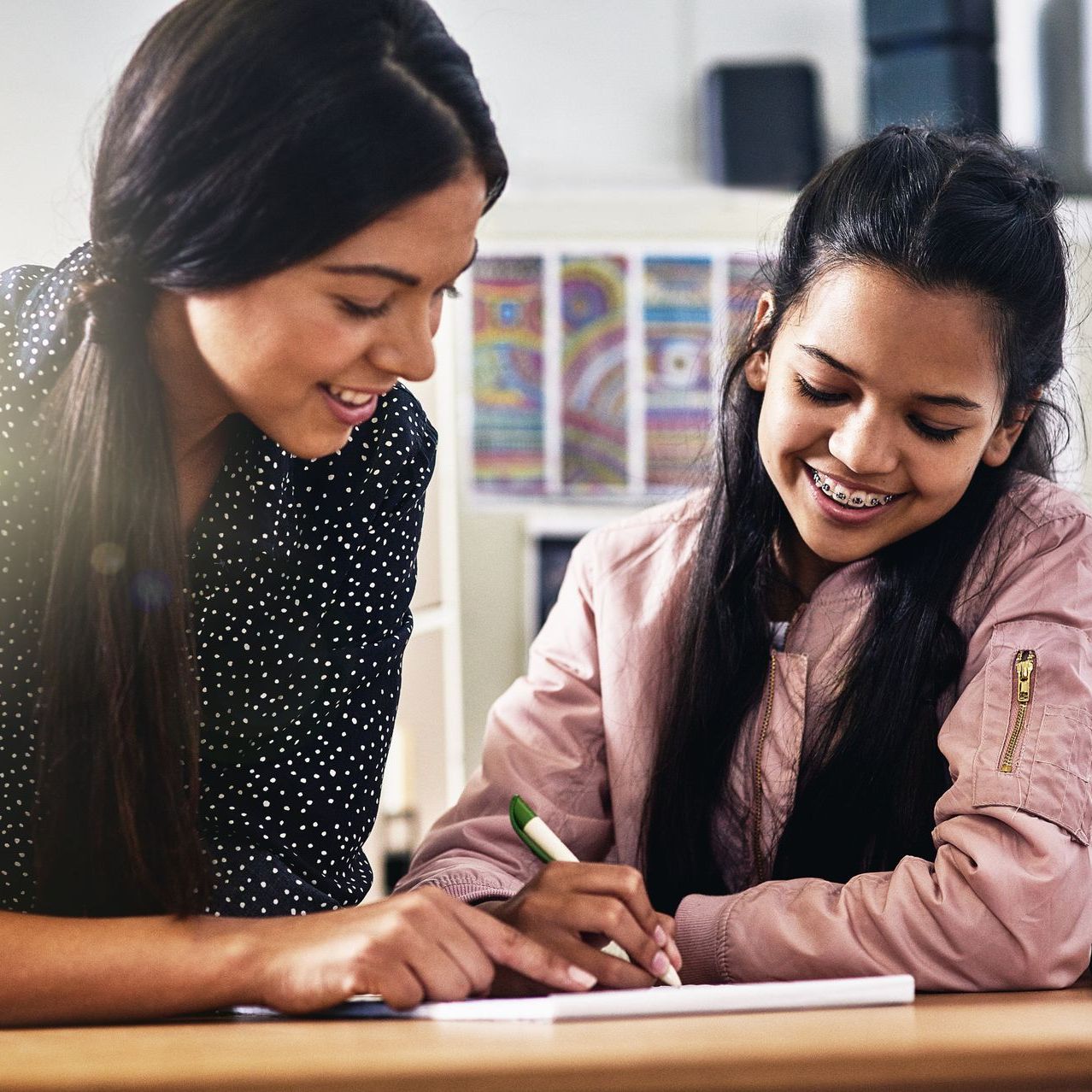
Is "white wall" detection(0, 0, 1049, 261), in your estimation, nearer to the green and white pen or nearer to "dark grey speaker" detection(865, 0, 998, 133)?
"dark grey speaker" detection(865, 0, 998, 133)

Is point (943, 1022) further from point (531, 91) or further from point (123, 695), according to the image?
point (531, 91)

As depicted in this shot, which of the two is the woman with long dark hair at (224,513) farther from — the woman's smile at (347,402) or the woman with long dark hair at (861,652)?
the woman with long dark hair at (861,652)

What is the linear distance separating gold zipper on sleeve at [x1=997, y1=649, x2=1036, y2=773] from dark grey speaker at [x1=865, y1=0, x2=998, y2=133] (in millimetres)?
1885

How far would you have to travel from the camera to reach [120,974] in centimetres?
77

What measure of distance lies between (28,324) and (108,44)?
1.51 metres

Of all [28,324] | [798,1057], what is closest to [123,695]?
[28,324]

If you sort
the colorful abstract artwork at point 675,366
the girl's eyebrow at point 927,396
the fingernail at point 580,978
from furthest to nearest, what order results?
the colorful abstract artwork at point 675,366
the girl's eyebrow at point 927,396
the fingernail at point 580,978

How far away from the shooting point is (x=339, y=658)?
1047 mm

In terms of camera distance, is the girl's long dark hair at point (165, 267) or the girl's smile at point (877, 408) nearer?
the girl's long dark hair at point (165, 267)

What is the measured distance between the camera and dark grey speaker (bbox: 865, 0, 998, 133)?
2.67m

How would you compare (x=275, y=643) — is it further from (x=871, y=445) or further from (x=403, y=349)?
(x=871, y=445)

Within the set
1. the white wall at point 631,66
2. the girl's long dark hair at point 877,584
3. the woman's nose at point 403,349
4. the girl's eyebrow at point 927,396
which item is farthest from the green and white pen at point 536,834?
the white wall at point 631,66

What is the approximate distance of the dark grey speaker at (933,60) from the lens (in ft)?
8.76

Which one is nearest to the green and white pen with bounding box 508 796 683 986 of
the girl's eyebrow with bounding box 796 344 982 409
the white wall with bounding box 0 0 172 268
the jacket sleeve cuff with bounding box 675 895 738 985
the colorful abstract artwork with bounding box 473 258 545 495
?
the jacket sleeve cuff with bounding box 675 895 738 985
